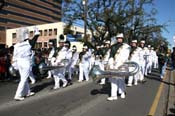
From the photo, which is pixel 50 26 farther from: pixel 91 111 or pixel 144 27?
pixel 91 111

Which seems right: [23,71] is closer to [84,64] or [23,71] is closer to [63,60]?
[63,60]

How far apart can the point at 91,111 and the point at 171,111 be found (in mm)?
2080

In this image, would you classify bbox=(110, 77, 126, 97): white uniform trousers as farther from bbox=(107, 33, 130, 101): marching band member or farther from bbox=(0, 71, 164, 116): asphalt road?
bbox=(0, 71, 164, 116): asphalt road

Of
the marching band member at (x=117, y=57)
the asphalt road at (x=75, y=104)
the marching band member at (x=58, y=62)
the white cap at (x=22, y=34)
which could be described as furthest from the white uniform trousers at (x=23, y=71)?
the marching band member at (x=58, y=62)

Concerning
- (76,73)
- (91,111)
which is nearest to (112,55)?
(91,111)

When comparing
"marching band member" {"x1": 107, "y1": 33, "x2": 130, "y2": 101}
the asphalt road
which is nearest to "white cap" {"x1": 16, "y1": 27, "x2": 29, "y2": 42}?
the asphalt road

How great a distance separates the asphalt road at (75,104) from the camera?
8945 mm

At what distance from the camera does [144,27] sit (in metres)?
44.5

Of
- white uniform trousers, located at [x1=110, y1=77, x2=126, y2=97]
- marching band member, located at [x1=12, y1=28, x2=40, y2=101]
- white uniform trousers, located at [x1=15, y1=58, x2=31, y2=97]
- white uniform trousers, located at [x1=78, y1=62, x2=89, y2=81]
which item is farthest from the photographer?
white uniform trousers, located at [x1=78, y1=62, x2=89, y2=81]

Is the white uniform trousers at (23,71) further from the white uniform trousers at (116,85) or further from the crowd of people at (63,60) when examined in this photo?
the white uniform trousers at (116,85)

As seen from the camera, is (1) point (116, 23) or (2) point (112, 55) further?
(1) point (116, 23)

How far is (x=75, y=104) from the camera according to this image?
1020cm

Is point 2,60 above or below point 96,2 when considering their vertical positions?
below

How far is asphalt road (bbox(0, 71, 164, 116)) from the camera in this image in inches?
352
